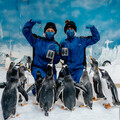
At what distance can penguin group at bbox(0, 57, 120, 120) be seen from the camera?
1.21m

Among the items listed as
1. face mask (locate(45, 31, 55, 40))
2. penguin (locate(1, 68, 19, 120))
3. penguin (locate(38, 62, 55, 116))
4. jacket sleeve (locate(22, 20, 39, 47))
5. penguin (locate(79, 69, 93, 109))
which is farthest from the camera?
face mask (locate(45, 31, 55, 40))

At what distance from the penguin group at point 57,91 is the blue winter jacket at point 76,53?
216 millimetres

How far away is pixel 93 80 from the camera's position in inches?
69.5

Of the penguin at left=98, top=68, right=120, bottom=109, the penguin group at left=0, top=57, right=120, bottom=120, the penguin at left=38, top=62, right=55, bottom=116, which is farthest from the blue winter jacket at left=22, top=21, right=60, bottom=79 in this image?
the penguin at left=98, top=68, right=120, bottom=109

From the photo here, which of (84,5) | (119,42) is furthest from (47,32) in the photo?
(119,42)

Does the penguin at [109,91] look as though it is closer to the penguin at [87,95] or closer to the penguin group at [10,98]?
the penguin at [87,95]

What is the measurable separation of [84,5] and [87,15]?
0.60 meters

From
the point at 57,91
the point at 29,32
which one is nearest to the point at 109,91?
the point at 57,91

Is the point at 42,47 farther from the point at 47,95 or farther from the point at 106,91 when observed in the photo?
the point at 106,91

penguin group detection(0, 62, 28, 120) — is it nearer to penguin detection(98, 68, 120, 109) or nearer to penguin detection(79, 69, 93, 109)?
penguin detection(79, 69, 93, 109)

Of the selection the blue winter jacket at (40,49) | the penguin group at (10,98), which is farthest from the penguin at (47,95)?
the blue winter jacket at (40,49)

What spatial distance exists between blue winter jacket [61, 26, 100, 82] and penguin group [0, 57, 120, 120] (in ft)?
0.71

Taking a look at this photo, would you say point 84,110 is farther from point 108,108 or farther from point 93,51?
point 93,51

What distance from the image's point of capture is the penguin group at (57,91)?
47.8 inches
